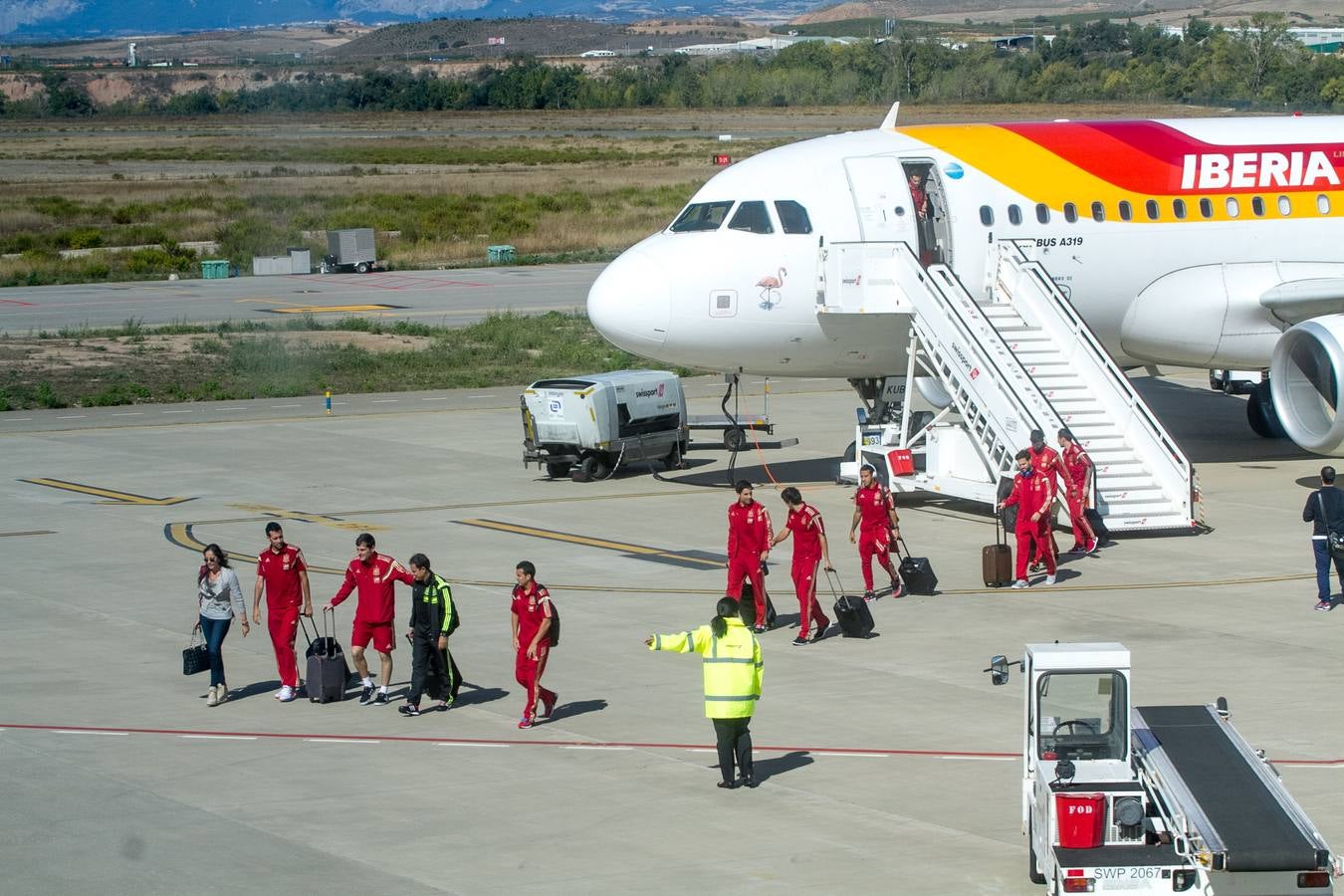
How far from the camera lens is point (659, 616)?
2339cm

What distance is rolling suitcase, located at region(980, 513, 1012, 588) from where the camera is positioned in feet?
80.9

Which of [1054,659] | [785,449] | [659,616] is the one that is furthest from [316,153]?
[1054,659]

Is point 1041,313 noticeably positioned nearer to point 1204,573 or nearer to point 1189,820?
point 1204,573

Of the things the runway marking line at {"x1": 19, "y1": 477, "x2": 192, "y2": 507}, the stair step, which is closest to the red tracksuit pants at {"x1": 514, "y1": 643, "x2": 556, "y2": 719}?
the stair step

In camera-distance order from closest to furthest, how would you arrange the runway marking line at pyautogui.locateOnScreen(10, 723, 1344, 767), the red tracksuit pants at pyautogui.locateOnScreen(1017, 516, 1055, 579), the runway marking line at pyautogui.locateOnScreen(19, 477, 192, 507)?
the runway marking line at pyautogui.locateOnScreen(10, 723, 1344, 767)
the red tracksuit pants at pyautogui.locateOnScreen(1017, 516, 1055, 579)
the runway marking line at pyautogui.locateOnScreen(19, 477, 192, 507)

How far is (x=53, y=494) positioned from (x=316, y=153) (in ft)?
106

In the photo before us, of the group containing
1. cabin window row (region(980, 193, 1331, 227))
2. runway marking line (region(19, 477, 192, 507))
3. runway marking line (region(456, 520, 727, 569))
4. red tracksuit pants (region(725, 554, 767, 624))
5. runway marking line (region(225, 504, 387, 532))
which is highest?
cabin window row (region(980, 193, 1331, 227))

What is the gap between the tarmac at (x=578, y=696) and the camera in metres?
14.5

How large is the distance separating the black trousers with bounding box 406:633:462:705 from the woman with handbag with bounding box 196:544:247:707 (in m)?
2.18

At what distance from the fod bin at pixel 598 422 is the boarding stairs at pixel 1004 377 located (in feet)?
18.3

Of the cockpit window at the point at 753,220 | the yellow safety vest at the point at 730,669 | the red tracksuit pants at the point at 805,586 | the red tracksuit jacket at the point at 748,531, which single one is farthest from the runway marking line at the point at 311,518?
the yellow safety vest at the point at 730,669

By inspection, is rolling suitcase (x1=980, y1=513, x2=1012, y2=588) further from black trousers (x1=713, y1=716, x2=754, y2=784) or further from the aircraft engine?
black trousers (x1=713, y1=716, x2=754, y2=784)

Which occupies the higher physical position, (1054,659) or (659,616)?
(1054,659)

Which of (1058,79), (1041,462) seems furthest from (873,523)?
(1058,79)
